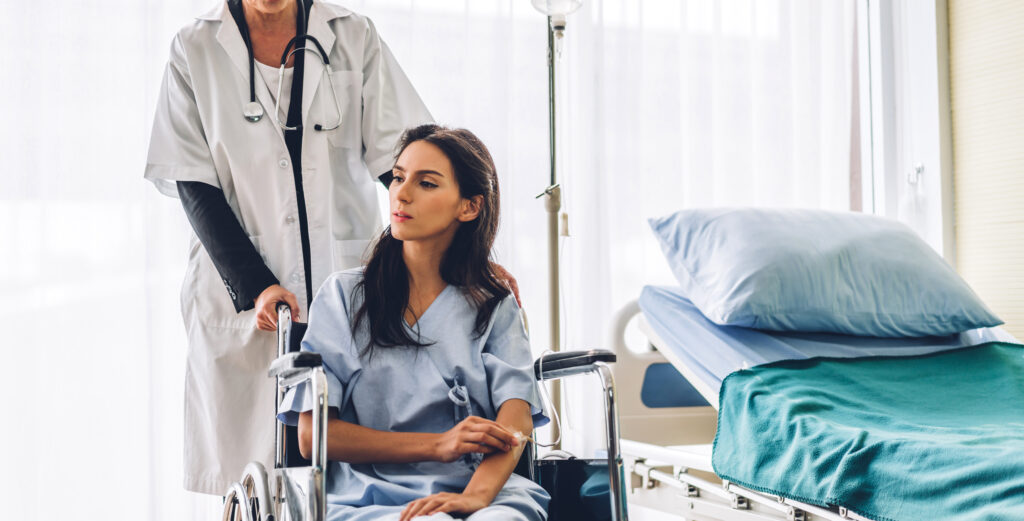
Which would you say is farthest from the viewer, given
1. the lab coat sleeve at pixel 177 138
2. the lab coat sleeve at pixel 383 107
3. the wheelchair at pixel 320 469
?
the lab coat sleeve at pixel 383 107

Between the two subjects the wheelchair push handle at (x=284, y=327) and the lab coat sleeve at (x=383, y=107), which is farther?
the lab coat sleeve at (x=383, y=107)

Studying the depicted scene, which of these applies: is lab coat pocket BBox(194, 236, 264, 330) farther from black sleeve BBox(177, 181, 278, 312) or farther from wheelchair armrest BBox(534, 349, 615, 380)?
wheelchair armrest BBox(534, 349, 615, 380)

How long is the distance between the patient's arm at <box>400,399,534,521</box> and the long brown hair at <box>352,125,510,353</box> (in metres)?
0.15

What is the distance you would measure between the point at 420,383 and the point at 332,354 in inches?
5.7

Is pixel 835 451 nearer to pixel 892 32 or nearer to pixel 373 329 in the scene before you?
pixel 373 329

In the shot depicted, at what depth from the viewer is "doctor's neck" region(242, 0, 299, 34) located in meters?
1.65

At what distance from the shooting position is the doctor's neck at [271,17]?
5.42 feet

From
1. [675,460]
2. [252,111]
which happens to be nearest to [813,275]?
[675,460]

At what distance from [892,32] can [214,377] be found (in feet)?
8.42

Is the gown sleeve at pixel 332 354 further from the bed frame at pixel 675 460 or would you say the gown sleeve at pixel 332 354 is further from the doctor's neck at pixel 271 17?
the bed frame at pixel 675 460

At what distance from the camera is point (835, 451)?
1.39 meters

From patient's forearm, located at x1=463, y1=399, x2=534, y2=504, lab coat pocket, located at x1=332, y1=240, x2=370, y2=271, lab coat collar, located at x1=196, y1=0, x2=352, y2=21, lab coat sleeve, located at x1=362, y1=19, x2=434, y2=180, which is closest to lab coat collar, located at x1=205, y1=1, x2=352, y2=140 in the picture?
lab coat collar, located at x1=196, y1=0, x2=352, y2=21

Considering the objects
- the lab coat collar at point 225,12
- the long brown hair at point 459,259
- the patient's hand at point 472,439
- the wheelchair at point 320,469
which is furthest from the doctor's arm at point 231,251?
the patient's hand at point 472,439

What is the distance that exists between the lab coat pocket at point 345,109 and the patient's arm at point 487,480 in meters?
0.70
